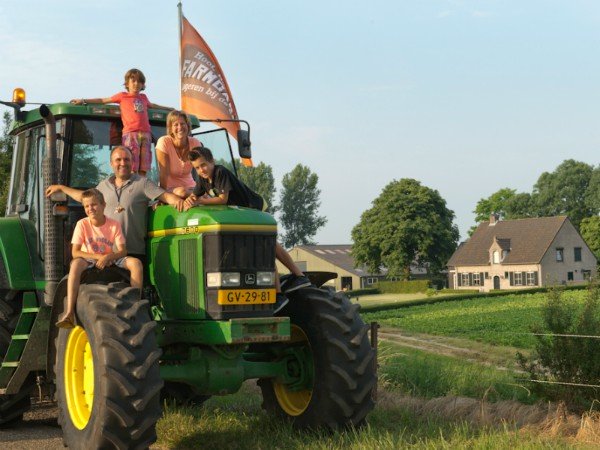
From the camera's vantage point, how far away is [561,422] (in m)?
9.02

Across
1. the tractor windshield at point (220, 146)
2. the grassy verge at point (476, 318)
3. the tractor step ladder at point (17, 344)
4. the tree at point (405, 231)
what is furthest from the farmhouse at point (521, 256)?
the tractor step ladder at point (17, 344)

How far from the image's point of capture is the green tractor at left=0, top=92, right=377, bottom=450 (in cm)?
670

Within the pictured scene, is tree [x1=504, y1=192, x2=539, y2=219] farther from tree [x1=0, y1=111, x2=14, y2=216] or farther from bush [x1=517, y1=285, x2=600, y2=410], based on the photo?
bush [x1=517, y1=285, x2=600, y2=410]

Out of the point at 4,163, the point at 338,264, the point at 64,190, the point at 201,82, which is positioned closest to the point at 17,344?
the point at 64,190

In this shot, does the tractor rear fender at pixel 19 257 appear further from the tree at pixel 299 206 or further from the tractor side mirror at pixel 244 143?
the tree at pixel 299 206

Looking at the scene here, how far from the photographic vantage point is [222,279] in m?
7.26

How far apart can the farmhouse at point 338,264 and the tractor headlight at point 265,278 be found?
9189 centimetres

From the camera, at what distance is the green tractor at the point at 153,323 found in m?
6.70

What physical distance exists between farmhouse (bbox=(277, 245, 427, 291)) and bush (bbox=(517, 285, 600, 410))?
87.6m

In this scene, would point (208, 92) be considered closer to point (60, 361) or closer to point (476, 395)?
point (476, 395)

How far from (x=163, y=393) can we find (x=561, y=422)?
421cm

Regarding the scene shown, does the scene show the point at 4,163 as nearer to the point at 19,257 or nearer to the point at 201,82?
the point at 201,82

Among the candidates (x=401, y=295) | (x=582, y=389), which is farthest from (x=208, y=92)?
(x=401, y=295)

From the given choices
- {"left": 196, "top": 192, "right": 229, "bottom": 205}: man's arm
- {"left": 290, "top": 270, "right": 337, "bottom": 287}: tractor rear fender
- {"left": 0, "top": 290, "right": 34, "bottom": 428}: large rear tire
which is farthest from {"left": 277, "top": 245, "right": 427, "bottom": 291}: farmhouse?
{"left": 196, "top": 192, "right": 229, "bottom": 205}: man's arm
